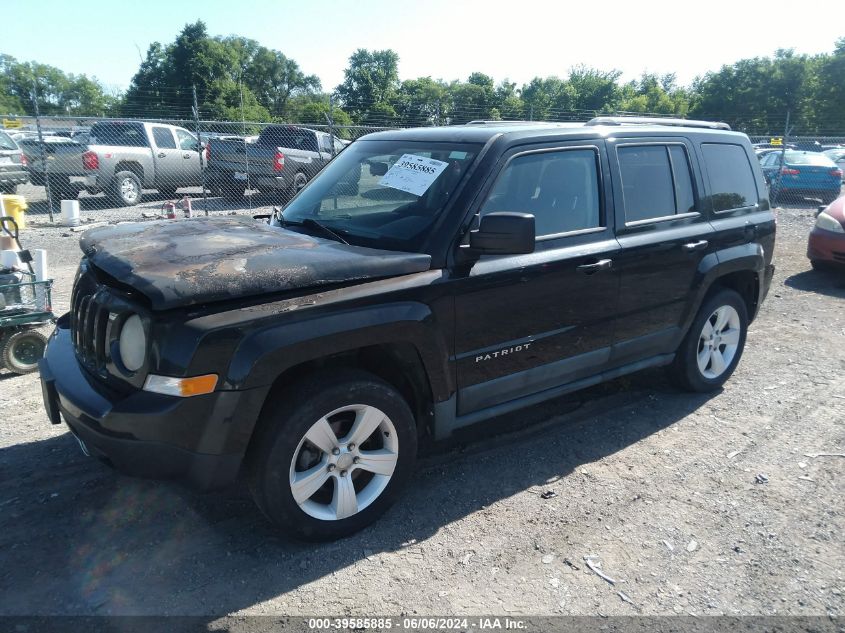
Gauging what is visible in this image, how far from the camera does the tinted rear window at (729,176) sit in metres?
4.65

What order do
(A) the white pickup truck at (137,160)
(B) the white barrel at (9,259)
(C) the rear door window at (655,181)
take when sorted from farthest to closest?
(A) the white pickup truck at (137,160), (B) the white barrel at (9,259), (C) the rear door window at (655,181)

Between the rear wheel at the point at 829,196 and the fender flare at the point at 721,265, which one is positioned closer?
the fender flare at the point at 721,265

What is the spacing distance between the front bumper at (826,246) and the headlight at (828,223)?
50mm

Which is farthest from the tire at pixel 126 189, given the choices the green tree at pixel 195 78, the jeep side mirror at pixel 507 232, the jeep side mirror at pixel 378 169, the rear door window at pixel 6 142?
the green tree at pixel 195 78

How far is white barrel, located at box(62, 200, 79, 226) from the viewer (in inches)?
472

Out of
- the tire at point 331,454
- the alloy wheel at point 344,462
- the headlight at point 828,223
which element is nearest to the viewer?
the tire at point 331,454

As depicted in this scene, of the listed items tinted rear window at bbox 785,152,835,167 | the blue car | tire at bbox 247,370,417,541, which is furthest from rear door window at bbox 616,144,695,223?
tinted rear window at bbox 785,152,835,167

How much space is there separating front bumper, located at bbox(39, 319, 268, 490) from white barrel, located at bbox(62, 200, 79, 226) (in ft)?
35.7

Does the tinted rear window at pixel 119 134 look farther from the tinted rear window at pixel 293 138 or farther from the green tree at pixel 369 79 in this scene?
the green tree at pixel 369 79

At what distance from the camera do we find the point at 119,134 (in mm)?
14539

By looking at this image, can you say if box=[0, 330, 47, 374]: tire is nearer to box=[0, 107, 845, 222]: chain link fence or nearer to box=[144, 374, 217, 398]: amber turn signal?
box=[144, 374, 217, 398]: amber turn signal

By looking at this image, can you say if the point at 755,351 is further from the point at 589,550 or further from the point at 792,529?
the point at 589,550

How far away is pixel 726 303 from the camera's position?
4832 mm

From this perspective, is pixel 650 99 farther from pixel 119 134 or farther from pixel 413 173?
pixel 413 173
